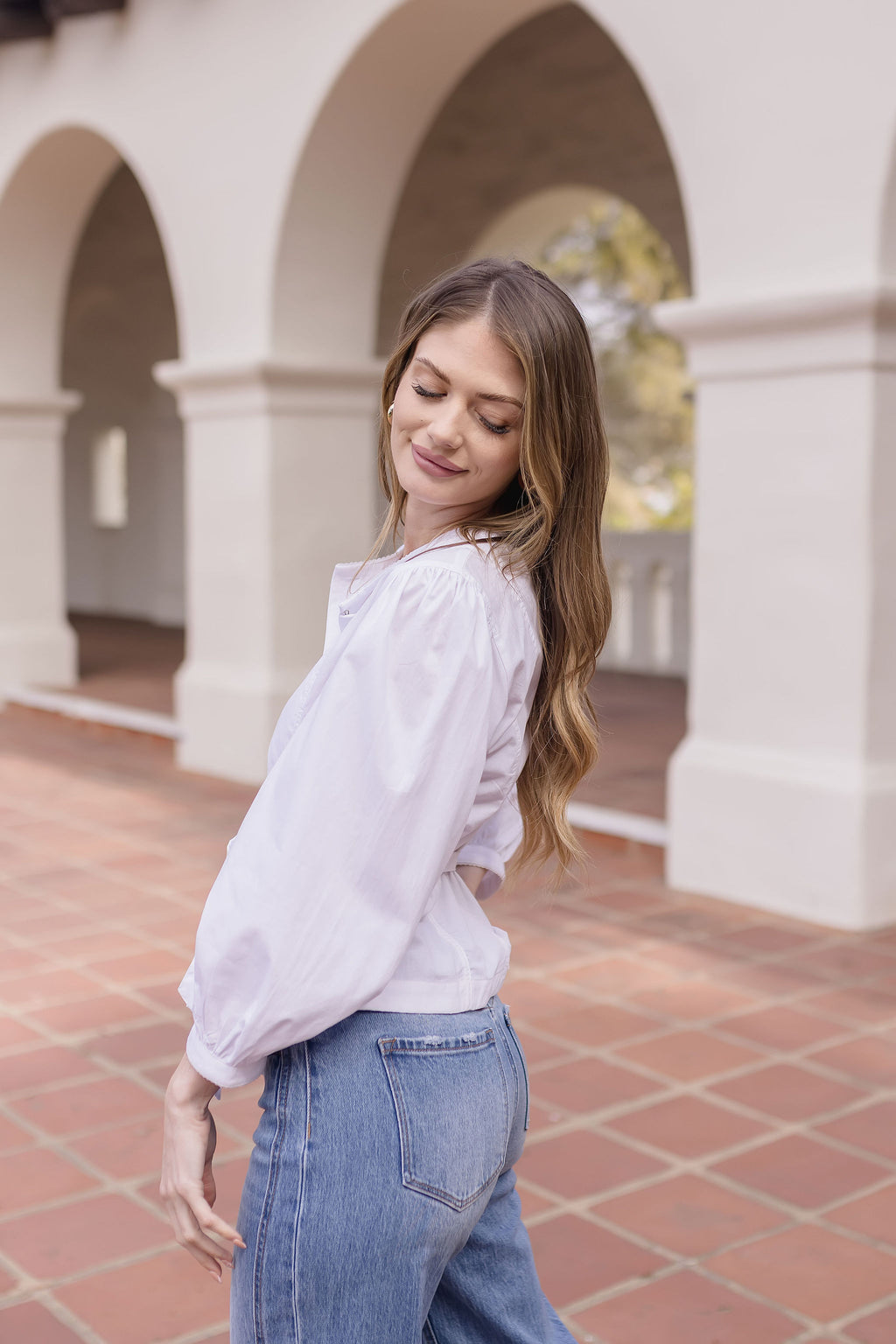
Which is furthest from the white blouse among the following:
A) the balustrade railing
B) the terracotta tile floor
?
the balustrade railing

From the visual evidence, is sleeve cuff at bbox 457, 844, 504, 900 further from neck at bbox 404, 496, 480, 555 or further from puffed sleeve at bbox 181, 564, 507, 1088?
neck at bbox 404, 496, 480, 555

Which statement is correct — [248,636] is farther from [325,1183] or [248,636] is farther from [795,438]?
[325,1183]

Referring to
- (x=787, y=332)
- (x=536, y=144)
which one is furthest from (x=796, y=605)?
(x=536, y=144)

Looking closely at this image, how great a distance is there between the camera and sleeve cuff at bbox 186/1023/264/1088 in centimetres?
131

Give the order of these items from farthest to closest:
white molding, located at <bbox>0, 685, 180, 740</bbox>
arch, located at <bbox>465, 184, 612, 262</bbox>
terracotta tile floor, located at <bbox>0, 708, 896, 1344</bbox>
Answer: arch, located at <bbox>465, 184, 612, 262</bbox>
white molding, located at <bbox>0, 685, 180, 740</bbox>
terracotta tile floor, located at <bbox>0, 708, 896, 1344</bbox>

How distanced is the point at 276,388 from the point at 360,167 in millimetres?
1073

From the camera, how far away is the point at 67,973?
435 centimetres

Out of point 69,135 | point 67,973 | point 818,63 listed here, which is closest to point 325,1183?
point 67,973

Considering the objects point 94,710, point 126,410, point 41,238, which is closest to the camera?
point 94,710

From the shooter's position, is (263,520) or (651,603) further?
(651,603)

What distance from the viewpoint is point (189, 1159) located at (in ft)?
4.45

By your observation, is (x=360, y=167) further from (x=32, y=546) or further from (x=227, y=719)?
(x=32, y=546)

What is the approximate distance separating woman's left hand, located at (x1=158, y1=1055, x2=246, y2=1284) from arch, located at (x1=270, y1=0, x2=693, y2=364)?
17.8ft

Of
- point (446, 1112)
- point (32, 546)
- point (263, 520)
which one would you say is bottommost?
point (446, 1112)
